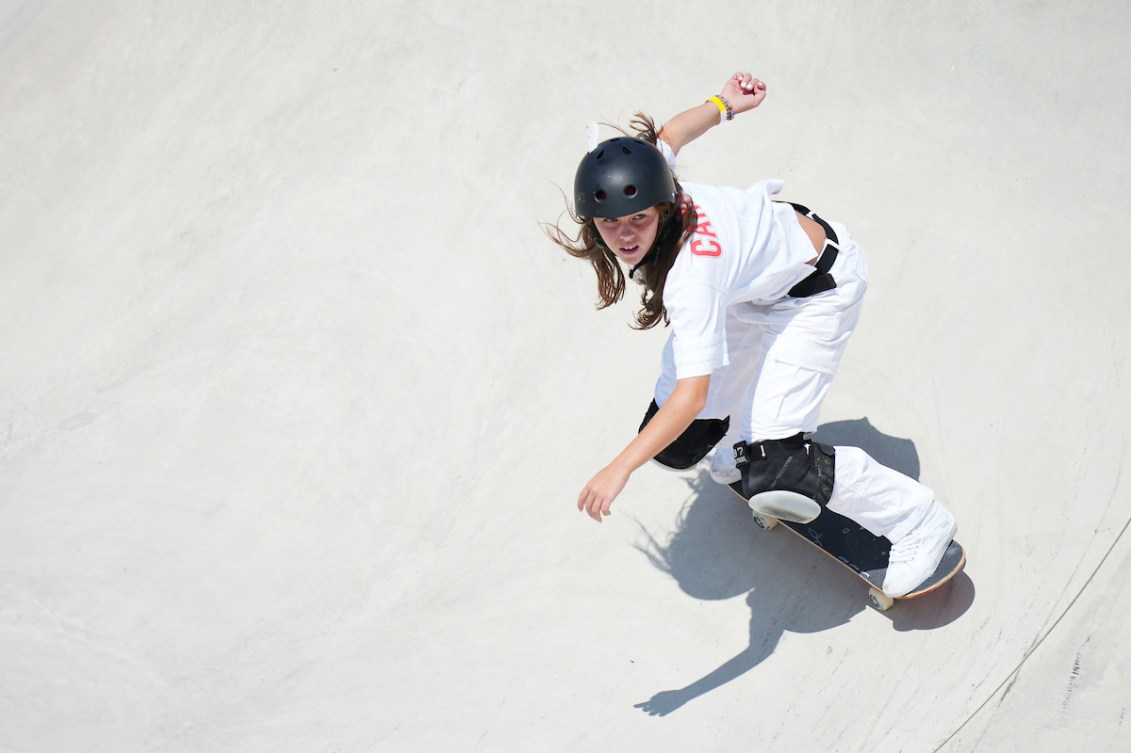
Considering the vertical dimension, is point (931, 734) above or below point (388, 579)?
below

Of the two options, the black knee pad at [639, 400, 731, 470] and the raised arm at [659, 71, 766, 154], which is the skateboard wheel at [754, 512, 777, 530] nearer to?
the black knee pad at [639, 400, 731, 470]

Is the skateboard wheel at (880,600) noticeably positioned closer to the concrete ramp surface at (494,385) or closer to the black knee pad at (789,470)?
the concrete ramp surface at (494,385)

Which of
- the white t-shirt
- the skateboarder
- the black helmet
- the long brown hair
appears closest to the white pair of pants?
the skateboarder

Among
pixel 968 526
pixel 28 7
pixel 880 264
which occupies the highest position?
pixel 28 7

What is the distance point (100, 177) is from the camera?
6039 mm

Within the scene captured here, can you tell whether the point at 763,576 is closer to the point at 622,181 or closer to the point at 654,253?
the point at 654,253

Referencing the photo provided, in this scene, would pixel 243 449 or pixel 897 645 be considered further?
pixel 243 449

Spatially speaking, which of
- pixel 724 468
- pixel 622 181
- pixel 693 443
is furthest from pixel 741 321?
pixel 622 181

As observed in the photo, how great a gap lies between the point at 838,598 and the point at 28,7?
6127 millimetres

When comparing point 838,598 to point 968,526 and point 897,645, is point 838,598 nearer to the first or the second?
point 897,645

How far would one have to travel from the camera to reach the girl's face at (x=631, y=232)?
10.3 ft

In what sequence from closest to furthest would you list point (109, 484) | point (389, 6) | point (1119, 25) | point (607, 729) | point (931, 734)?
point (931, 734) < point (607, 729) < point (109, 484) < point (1119, 25) < point (389, 6)

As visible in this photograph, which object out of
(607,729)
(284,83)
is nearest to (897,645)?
(607,729)

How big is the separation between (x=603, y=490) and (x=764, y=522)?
1.90 metres
